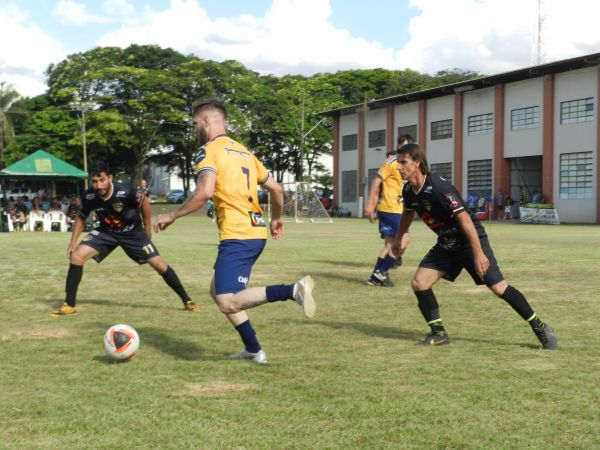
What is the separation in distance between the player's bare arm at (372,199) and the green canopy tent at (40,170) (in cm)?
2274

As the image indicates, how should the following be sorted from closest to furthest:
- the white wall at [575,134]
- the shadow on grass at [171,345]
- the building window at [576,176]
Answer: the shadow on grass at [171,345], the white wall at [575,134], the building window at [576,176]

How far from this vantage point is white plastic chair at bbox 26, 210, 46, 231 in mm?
31891

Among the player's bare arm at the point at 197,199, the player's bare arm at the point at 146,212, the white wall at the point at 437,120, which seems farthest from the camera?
the white wall at the point at 437,120

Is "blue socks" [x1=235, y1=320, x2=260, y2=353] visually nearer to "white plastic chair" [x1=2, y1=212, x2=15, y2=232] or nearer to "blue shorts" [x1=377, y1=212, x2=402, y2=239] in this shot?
"blue shorts" [x1=377, y1=212, x2=402, y2=239]

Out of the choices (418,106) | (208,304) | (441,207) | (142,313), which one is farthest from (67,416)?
(418,106)

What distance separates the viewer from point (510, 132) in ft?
151

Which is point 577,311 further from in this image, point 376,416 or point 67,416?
point 67,416

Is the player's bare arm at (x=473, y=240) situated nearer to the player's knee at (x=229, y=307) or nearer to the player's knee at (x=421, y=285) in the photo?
the player's knee at (x=421, y=285)

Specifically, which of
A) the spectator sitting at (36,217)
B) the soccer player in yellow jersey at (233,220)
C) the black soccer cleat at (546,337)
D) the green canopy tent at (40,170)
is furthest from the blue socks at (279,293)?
the spectator sitting at (36,217)

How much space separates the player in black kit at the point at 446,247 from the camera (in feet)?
21.7

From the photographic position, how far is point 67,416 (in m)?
4.60

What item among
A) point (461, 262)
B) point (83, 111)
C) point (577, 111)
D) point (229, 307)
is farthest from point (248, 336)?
point (83, 111)

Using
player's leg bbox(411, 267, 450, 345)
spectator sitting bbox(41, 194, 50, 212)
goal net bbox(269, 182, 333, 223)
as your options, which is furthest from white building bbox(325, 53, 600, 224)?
player's leg bbox(411, 267, 450, 345)

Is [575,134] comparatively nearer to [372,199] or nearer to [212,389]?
[372,199]
